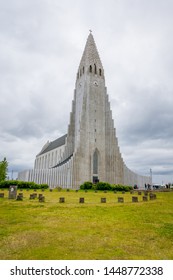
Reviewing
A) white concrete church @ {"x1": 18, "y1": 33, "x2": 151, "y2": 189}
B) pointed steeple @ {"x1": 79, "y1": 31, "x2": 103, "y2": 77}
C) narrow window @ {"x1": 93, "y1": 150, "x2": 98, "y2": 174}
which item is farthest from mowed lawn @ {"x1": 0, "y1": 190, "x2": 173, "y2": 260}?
pointed steeple @ {"x1": 79, "y1": 31, "x2": 103, "y2": 77}

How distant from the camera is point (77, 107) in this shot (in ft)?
183

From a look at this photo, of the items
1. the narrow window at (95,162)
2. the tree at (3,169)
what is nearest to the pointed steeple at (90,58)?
the narrow window at (95,162)

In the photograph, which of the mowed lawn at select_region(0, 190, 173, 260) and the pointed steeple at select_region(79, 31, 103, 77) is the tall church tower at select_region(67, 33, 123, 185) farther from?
the mowed lawn at select_region(0, 190, 173, 260)

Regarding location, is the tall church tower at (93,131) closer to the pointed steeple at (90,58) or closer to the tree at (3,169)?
the pointed steeple at (90,58)

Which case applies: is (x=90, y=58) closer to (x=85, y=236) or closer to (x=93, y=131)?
(x=93, y=131)

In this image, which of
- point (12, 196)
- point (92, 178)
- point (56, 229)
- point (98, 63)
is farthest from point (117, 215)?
point (98, 63)

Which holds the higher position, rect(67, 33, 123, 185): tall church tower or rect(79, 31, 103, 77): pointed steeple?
rect(79, 31, 103, 77): pointed steeple

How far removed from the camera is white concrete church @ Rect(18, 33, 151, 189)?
4634 cm

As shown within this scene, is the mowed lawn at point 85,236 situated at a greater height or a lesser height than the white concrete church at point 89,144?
lesser

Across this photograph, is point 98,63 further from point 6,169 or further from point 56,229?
point 56,229

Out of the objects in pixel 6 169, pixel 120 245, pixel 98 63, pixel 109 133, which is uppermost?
pixel 98 63

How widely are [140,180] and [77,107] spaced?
24.6 m

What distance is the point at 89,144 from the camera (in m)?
50.7

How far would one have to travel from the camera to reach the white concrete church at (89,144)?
46344mm
